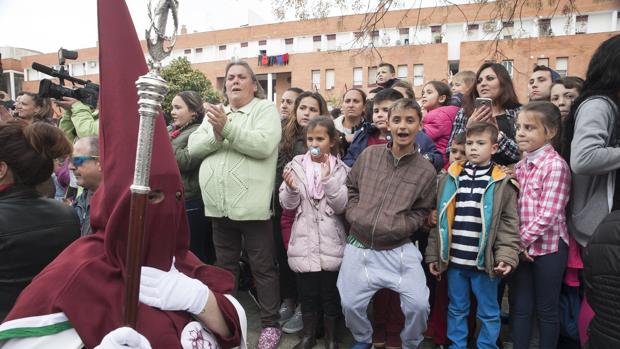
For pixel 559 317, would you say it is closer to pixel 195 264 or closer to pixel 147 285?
pixel 195 264

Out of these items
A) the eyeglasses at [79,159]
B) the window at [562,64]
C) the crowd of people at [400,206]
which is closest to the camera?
the crowd of people at [400,206]

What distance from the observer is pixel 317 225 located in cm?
326

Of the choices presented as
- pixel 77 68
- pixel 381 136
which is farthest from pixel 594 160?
pixel 77 68

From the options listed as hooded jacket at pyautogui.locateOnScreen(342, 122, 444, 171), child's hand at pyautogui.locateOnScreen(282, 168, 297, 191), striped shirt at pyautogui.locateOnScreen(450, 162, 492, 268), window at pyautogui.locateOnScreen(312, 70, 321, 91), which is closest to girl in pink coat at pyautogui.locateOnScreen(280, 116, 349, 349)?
child's hand at pyautogui.locateOnScreen(282, 168, 297, 191)

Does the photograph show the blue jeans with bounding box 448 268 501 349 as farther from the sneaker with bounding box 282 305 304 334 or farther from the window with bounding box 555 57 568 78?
the window with bounding box 555 57 568 78

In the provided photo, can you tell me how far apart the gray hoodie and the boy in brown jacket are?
92 centimetres

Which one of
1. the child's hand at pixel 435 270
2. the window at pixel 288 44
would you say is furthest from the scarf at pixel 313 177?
the window at pixel 288 44

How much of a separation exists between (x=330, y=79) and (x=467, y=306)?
3758 cm

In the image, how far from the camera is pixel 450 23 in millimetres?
34875

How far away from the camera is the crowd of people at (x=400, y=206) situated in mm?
2252

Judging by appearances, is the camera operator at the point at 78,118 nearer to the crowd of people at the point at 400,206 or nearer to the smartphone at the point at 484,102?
the crowd of people at the point at 400,206

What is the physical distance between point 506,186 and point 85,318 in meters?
2.66

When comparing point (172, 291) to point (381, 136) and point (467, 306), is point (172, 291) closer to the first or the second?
point (467, 306)

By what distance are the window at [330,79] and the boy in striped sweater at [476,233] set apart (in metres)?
36.8
